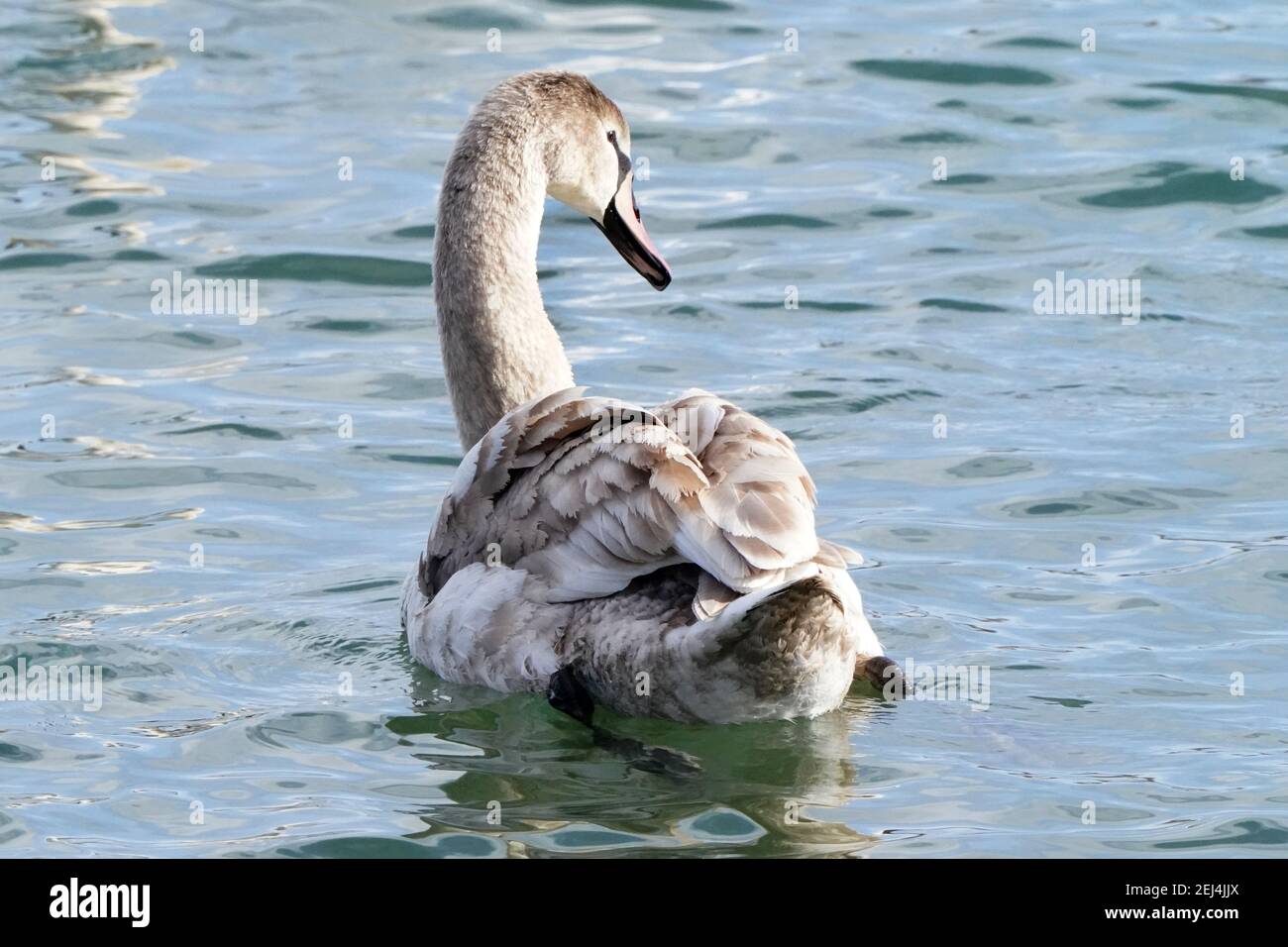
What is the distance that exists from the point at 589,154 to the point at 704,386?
2.41 m

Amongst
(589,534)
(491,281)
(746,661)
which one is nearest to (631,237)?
(491,281)

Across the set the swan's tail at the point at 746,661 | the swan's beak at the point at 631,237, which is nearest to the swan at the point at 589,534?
the swan's tail at the point at 746,661

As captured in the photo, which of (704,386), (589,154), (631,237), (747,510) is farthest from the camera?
(704,386)

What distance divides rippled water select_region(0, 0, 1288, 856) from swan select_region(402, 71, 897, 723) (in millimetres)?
234

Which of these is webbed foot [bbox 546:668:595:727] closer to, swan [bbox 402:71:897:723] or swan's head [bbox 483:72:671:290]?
A: swan [bbox 402:71:897:723]

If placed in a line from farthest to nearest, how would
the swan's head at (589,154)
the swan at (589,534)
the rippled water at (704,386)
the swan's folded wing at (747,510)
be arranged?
the swan's head at (589,154) < the rippled water at (704,386) < the swan at (589,534) < the swan's folded wing at (747,510)

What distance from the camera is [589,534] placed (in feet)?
21.6

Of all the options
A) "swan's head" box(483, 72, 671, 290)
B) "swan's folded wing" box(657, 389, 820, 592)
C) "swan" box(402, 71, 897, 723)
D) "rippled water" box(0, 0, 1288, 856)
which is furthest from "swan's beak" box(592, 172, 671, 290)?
"swan's folded wing" box(657, 389, 820, 592)

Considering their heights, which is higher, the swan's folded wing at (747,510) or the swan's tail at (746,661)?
the swan's folded wing at (747,510)

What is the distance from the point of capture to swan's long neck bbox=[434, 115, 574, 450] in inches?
310

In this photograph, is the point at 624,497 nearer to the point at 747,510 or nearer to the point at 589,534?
the point at 589,534

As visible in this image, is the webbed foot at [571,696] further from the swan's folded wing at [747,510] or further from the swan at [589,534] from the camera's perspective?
the swan's folded wing at [747,510]

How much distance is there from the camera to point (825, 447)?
32.5ft

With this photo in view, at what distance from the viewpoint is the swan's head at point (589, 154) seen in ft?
27.1
